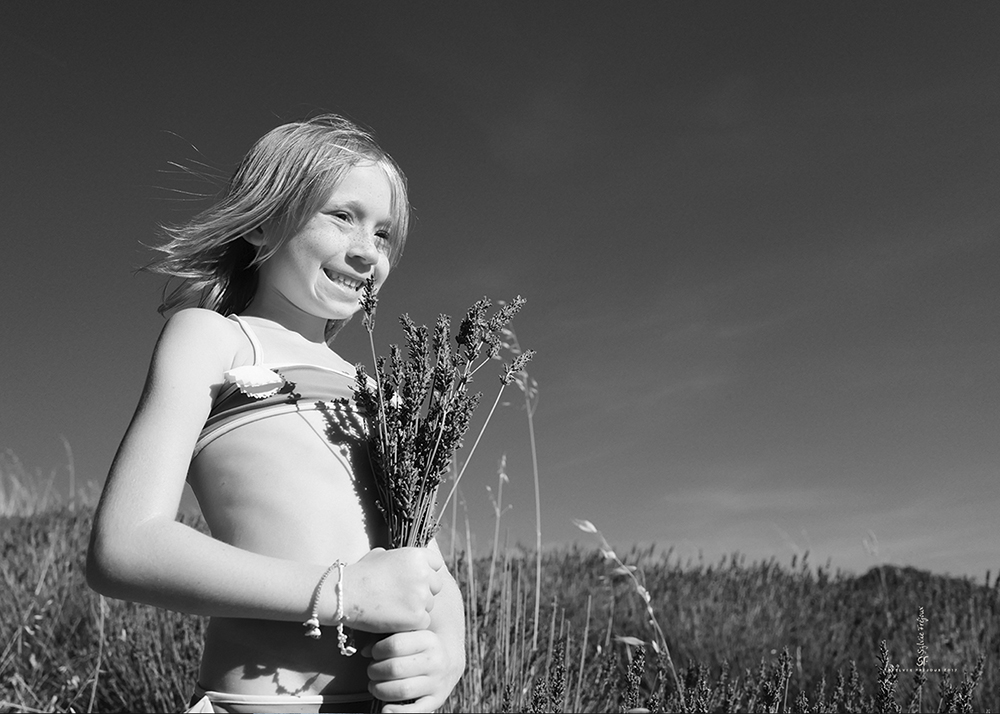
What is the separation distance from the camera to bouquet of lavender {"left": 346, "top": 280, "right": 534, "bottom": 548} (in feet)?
5.76

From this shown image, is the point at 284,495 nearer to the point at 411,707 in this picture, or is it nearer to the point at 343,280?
the point at 411,707

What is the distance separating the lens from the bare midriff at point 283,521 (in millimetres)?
1657

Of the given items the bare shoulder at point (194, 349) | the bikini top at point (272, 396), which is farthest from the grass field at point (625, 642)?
the bare shoulder at point (194, 349)

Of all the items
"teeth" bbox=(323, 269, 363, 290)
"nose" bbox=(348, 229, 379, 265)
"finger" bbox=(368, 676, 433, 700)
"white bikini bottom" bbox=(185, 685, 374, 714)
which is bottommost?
"white bikini bottom" bbox=(185, 685, 374, 714)

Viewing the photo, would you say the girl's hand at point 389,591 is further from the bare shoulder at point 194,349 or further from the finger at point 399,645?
the bare shoulder at point 194,349

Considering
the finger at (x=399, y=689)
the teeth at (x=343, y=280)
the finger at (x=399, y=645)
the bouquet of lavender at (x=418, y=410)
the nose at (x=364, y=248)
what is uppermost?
the nose at (x=364, y=248)

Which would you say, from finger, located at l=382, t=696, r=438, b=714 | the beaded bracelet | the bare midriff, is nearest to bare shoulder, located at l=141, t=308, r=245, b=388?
the bare midriff

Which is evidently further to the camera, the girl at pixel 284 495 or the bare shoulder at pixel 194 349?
the bare shoulder at pixel 194 349

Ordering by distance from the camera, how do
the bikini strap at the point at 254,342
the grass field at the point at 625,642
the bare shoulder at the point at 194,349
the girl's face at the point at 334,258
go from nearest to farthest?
the bare shoulder at the point at 194,349 → the bikini strap at the point at 254,342 → the girl's face at the point at 334,258 → the grass field at the point at 625,642

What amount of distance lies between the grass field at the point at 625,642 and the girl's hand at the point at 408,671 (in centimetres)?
94

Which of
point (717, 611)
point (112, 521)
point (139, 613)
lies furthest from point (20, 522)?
point (112, 521)

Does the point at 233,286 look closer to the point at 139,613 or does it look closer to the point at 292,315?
the point at 292,315

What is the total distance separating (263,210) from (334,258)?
272 millimetres

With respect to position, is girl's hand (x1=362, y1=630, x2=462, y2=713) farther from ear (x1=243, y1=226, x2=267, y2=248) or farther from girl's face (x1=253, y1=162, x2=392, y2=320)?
ear (x1=243, y1=226, x2=267, y2=248)
